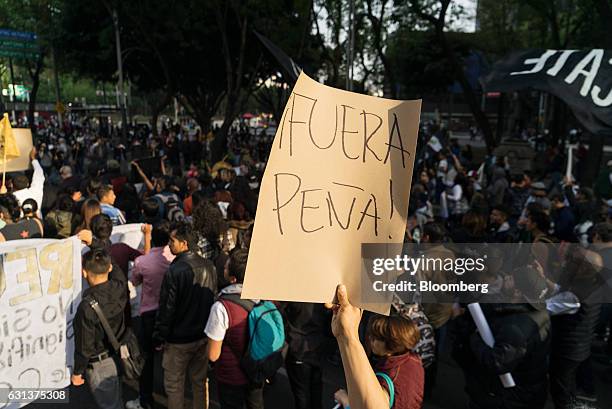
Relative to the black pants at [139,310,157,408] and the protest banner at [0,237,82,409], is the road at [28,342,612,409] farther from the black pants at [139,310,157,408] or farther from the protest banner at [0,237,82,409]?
the protest banner at [0,237,82,409]

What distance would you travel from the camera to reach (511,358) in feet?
9.45

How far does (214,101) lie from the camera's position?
2745cm

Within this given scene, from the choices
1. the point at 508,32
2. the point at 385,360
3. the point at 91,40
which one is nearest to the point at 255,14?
the point at 91,40

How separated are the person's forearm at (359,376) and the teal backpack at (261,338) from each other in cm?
142

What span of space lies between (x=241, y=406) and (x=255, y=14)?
14058mm

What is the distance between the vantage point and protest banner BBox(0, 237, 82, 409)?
294 cm

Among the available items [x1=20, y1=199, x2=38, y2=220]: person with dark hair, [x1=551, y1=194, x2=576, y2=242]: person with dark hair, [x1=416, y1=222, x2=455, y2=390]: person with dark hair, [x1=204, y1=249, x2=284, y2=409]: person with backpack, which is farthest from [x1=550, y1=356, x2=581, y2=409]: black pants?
[x1=20, y1=199, x2=38, y2=220]: person with dark hair

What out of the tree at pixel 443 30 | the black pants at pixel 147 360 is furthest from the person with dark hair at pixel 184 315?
the tree at pixel 443 30

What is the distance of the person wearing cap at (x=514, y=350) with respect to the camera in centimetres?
290

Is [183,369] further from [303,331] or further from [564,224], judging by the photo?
[564,224]

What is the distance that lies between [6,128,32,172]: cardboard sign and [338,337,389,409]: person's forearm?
653 cm

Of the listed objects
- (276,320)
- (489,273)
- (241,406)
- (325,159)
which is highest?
(325,159)

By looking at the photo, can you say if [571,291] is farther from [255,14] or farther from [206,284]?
[255,14]

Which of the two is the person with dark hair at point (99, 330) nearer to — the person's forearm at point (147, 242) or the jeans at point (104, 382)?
the jeans at point (104, 382)
